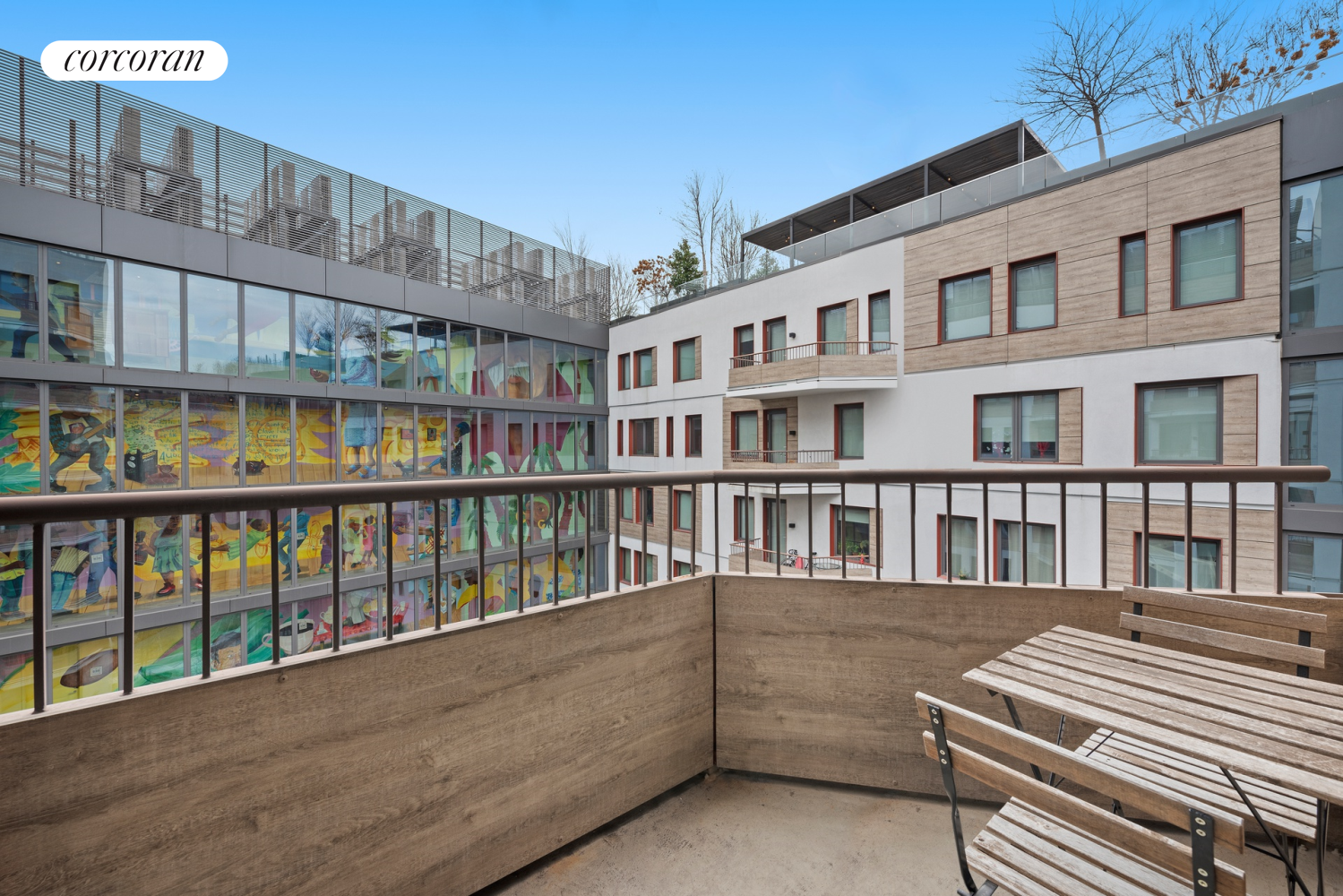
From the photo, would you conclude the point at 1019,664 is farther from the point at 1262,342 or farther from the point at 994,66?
the point at 994,66

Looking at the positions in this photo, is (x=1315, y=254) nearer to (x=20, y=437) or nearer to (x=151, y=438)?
(x=151, y=438)

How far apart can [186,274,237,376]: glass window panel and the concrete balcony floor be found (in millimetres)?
9804

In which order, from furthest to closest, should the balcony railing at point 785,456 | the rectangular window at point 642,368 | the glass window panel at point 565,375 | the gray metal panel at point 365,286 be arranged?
the rectangular window at point 642,368 < the glass window panel at point 565,375 < the balcony railing at point 785,456 < the gray metal panel at point 365,286

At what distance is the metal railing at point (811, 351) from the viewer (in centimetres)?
1237

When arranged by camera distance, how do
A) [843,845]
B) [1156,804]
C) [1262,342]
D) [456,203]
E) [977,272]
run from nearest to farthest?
[1156,804], [843,845], [1262,342], [977,272], [456,203]

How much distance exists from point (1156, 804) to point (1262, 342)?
10122 millimetres

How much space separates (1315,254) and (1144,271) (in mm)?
1802

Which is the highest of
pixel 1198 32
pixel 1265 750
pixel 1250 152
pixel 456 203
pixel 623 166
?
pixel 623 166

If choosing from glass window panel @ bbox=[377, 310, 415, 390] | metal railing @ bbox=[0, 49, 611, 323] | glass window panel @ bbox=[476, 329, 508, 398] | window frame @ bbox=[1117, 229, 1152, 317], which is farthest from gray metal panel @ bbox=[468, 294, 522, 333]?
window frame @ bbox=[1117, 229, 1152, 317]

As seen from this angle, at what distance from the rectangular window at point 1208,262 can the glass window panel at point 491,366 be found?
40.2 feet

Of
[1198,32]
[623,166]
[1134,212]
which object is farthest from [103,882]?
[623,166]

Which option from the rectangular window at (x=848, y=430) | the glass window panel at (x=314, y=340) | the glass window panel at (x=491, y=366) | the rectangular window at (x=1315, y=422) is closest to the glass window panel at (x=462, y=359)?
the glass window panel at (x=491, y=366)

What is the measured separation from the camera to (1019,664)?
1.89 m

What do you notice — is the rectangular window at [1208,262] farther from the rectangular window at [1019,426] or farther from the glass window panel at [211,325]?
the glass window panel at [211,325]
